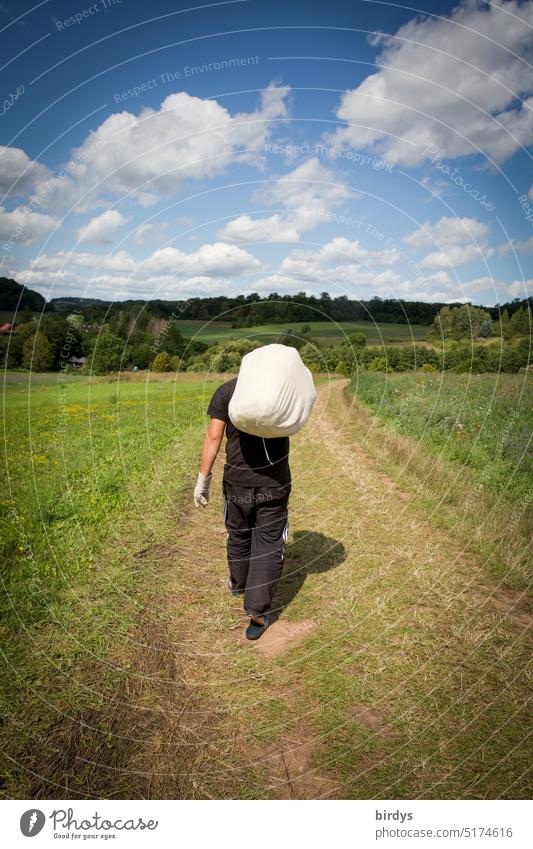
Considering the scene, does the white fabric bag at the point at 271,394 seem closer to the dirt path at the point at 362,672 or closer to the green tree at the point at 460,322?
the dirt path at the point at 362,672


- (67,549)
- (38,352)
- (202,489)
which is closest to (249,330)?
(202,489)

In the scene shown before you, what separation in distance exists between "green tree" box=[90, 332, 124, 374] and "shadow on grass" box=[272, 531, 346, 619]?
8.74 meters

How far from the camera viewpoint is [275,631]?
5070mm

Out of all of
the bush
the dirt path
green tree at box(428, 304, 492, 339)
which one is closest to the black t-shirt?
the dirt path

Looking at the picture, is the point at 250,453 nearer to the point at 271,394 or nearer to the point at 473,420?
the point at 271,394

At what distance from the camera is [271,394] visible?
4160mm

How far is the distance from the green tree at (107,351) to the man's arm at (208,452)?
30.1 feet

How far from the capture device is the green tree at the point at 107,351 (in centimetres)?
1644

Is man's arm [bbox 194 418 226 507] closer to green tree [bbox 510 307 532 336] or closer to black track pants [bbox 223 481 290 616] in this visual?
black track pants [bbox 223 481 290 616]

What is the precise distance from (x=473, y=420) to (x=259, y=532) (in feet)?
33.9

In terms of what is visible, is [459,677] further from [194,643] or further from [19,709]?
[19,709]

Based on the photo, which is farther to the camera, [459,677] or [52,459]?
[52,459]
